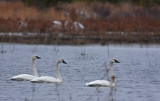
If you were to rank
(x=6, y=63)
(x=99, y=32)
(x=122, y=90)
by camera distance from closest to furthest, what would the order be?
(x=122, y=90) → (x=6, y=63) → (x=99, y=32)

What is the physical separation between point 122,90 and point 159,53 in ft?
30.1

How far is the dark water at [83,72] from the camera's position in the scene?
1161 cm

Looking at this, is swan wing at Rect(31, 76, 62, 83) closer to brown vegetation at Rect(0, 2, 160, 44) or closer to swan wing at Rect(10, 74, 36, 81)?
swan wing at Rect(10, 74, 36, 81)

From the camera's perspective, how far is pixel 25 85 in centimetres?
1305

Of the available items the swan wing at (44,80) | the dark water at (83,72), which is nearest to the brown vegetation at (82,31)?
the dark water at (83,72)

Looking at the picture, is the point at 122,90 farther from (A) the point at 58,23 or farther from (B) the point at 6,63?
(A) the point at 58,23

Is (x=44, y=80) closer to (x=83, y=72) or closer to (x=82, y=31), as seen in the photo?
(x=83, y=72)

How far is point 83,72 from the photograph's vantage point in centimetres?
1574

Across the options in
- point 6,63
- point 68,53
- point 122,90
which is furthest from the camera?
point 68,53

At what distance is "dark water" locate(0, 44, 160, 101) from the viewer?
38.1 ft

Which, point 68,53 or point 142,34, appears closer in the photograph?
point 68,53

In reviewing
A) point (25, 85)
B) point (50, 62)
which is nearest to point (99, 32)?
point (50, 62)

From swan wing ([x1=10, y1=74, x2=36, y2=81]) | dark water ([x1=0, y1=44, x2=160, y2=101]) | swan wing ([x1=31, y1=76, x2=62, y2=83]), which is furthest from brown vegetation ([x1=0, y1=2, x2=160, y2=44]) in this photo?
swan wing ([x1=31, y1=76, x2=62, y2=83])

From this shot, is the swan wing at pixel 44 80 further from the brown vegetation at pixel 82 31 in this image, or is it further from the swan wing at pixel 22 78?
the brown vegetation at pixel 82 31
